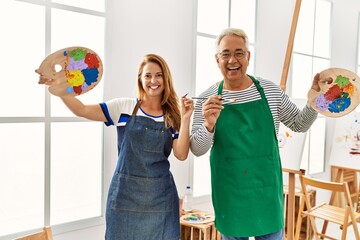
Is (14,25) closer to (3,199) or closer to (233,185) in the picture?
(3,199)

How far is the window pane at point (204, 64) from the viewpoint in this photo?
306 centimetres

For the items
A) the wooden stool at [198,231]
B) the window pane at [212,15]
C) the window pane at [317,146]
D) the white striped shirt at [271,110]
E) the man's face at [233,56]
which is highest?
the window pane at [212,15]

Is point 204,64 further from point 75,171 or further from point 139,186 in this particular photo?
point 139,186

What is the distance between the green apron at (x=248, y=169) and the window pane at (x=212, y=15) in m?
1.69

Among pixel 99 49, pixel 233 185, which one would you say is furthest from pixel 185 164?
pixel 233 185

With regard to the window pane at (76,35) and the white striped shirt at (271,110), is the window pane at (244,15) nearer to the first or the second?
the window pane at (76,35)

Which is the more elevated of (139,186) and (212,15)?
(212,15)

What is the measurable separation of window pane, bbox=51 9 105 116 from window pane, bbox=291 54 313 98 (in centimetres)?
252

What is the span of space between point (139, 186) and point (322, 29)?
3796mm

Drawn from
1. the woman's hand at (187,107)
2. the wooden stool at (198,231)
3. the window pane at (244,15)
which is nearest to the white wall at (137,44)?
the wooden stool at (198,231)

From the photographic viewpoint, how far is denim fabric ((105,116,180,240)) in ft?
5.22

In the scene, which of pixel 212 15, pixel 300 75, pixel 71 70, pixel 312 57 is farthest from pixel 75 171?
pixel 312 57

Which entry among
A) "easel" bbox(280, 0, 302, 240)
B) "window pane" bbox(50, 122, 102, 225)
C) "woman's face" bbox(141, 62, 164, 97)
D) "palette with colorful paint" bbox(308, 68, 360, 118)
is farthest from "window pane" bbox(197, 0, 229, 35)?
"palette with colorful paint" bbox(308, 68, 360, 118)

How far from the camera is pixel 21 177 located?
208cm
